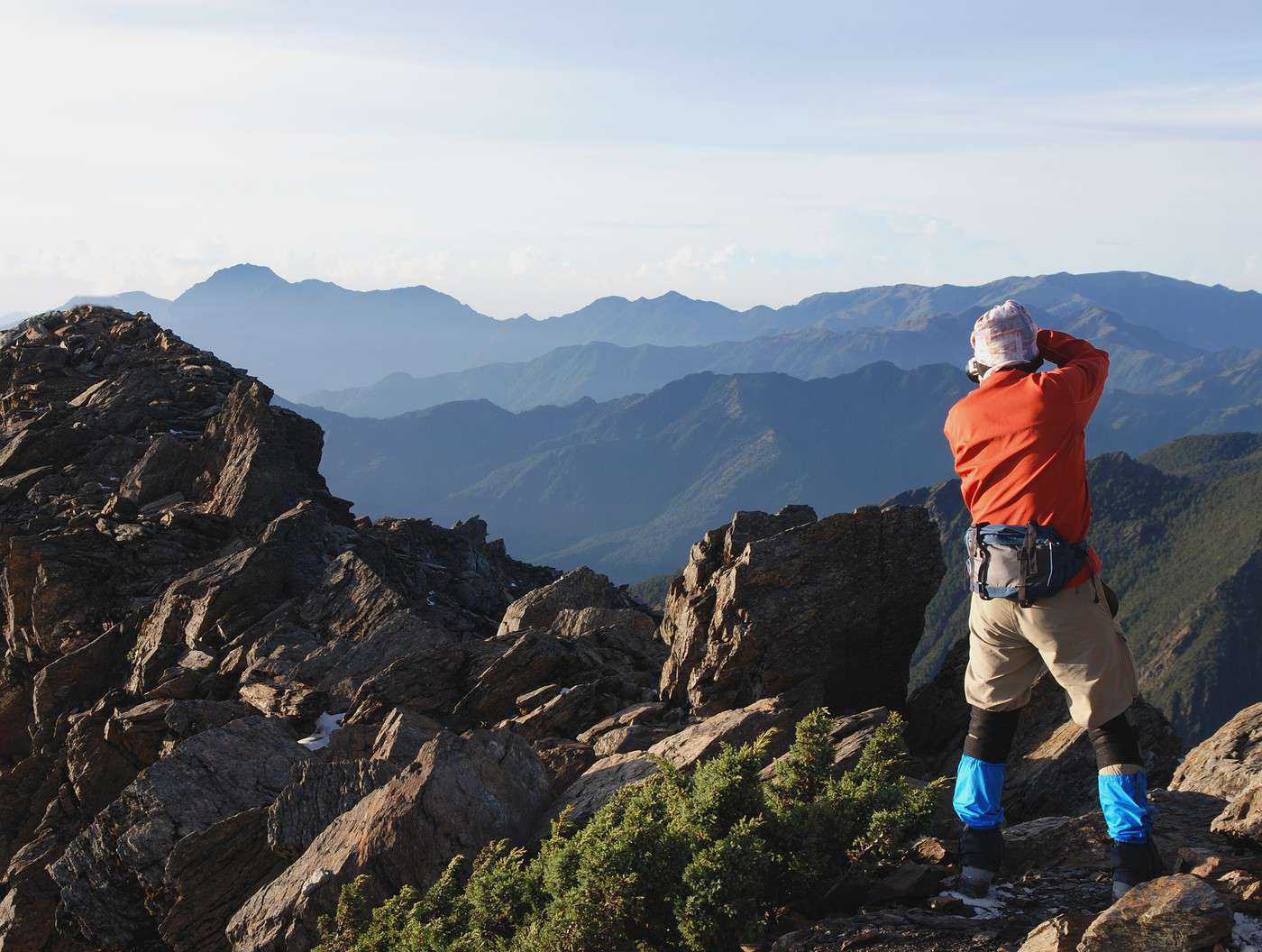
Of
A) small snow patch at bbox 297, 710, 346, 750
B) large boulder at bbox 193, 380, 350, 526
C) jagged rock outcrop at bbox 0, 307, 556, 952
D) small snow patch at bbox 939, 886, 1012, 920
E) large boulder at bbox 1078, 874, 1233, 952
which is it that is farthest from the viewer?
large boulder at bbox 193, 380, 350, 526

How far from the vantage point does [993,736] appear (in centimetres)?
931

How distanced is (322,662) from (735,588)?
371 inches

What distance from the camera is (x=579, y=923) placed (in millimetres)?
8055

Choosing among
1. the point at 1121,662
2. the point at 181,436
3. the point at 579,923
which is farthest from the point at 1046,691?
the point at 181,436

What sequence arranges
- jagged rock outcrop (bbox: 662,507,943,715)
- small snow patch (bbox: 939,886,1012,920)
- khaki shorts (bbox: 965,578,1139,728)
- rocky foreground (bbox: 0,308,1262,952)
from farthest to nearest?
jagged rock outcrop (bbox: 662,507,943,715)
rocky foreground (bbox: 0,308,1262,952)
khaki shorts (bbox: 965,578,1139,728)
small snow patch (bbox: 939,886,1012,920)

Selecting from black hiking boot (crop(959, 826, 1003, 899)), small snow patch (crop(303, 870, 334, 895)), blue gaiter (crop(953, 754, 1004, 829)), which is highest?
blue gaiter (crop(953, 754, 1004, 829))

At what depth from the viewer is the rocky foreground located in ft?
31.2

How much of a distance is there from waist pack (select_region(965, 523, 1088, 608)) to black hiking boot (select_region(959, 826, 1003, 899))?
79.7 inches

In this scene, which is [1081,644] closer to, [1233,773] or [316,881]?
[1233,773]

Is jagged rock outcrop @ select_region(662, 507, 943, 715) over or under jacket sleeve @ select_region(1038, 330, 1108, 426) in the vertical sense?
under

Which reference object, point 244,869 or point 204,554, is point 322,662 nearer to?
point 244,869

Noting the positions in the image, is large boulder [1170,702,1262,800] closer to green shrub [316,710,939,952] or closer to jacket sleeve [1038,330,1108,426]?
green shrub [316,710,939,952]

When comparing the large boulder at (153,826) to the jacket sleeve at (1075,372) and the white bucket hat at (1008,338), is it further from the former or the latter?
the jacket sleeve at (1075,372)

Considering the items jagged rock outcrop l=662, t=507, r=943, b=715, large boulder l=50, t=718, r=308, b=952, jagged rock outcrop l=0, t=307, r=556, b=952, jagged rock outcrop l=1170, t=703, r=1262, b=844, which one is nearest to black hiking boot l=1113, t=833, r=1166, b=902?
jagged rock outcrop l=1170, t=703, r=1262, b=844
